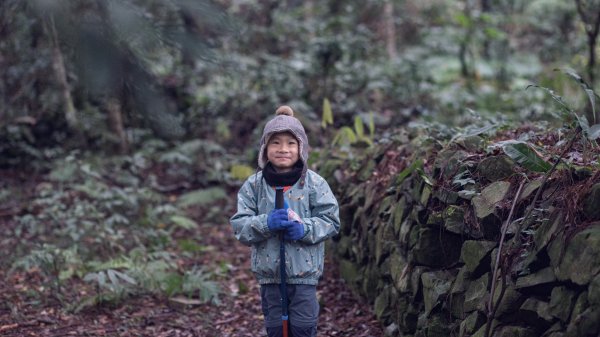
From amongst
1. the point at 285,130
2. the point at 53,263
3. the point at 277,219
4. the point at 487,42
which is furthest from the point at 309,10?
the point at 277,219

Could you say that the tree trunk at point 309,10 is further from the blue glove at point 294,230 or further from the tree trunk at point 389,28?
the blue glove at point 294,230

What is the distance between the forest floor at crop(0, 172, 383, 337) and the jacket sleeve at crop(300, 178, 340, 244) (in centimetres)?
135

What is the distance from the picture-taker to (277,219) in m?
3.47

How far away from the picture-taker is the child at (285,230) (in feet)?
11.9

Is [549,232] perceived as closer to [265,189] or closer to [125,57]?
[265,189]

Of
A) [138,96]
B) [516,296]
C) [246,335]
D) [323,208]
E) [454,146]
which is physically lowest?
[246,335]

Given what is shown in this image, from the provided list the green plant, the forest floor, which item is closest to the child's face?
the forest floor

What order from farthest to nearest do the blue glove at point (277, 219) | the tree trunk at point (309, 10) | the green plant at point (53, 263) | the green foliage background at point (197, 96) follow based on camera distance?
the tree trunk at point (309, 10)
the green plant at point (53, 263)
the blue glove at point (277, 219)
the green foliage background at point (197, 96)

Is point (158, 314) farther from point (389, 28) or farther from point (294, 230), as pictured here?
point (389, 28)

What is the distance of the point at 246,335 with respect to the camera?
4.97m

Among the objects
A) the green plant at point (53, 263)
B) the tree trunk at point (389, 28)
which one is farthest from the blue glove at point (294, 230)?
the tree trunk at point (389, 28)

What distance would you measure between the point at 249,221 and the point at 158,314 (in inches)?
87.3

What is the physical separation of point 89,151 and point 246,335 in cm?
649

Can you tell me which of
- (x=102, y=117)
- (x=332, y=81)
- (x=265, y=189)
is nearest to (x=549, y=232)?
(x=265, y=189)
